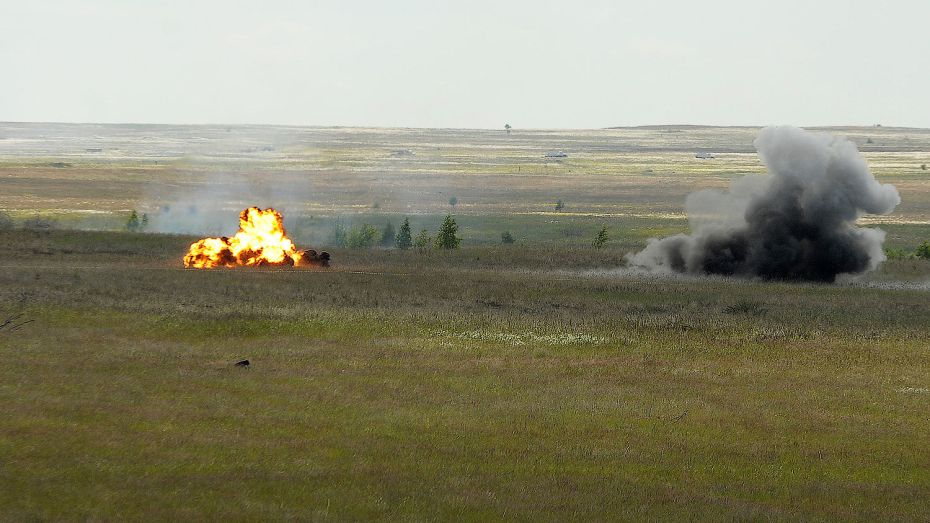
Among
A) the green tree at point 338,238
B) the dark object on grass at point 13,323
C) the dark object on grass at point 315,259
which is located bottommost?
the green tree at point 338,238

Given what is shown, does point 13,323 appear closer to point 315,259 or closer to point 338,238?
point 315,259

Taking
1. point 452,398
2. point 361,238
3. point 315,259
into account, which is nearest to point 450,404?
point 452,398

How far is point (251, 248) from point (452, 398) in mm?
44287

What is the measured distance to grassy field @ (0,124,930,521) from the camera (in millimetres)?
21781

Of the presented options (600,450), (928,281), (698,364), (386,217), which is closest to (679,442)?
(600,450)

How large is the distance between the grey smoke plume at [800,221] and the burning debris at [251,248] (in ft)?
78.3

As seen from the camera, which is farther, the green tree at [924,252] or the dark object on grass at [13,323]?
the green tree at [924,252]

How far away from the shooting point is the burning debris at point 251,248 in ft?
240

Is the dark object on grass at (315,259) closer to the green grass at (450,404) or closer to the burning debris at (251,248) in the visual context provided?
the burning debris at (251,248)

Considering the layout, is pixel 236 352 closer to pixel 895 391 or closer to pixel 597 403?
pixel 597 403

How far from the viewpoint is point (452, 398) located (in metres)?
32.1

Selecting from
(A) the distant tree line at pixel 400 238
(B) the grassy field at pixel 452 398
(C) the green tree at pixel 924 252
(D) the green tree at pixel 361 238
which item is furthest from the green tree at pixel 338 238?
(C) the green tree at pixel 924 252

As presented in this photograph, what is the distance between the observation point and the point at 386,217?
168 m

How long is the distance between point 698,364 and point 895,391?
6726 millimetres
